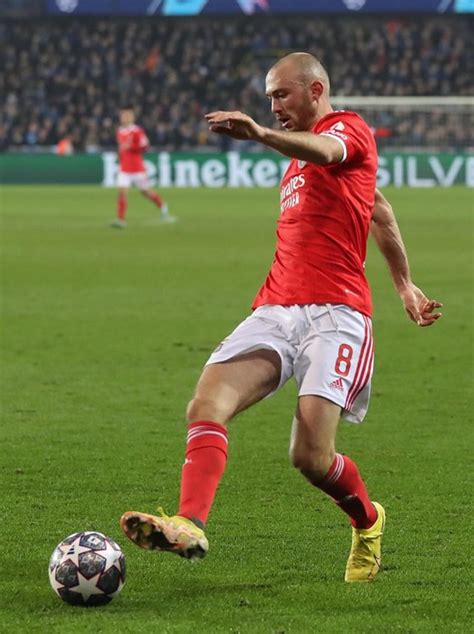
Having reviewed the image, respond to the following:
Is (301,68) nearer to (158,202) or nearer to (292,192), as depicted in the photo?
(292,192)

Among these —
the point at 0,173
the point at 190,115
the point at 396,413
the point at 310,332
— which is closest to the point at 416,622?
the point at 310,332

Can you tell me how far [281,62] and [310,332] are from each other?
3.52 ft

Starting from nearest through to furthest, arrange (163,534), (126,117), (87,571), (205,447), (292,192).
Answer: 1. (163,534)
2. (87,571)
3. (205,447)
4. (292,192)
5. (126,117)

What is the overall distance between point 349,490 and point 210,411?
724mm

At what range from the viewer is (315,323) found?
5.35 metres

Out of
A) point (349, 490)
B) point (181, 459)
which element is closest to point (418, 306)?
point (349, 490)

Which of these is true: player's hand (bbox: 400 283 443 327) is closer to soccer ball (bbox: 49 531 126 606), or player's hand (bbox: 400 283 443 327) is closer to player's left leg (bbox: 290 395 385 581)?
player's left leg (bbox: 290 395 385 581)

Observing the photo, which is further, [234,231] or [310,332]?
[234,231]

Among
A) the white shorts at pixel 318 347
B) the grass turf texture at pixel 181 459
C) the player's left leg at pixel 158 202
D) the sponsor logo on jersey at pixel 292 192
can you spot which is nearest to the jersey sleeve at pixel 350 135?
the sponsor logo on jersey at pixel 292 192

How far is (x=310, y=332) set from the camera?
534 cm

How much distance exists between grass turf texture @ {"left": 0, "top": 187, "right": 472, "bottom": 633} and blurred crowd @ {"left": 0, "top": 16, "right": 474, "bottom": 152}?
25.9 metres

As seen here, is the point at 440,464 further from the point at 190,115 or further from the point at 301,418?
the point at 190,115

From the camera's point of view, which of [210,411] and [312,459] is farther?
[312,459]

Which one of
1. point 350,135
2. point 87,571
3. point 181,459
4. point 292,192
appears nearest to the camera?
point 87,571
